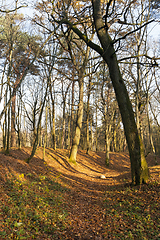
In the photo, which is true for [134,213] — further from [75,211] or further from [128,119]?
[128,119]

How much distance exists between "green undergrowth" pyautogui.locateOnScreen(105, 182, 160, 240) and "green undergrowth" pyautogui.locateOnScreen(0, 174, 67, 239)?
4.45ft

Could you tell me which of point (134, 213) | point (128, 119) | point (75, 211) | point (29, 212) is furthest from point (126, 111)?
point (29, 212)

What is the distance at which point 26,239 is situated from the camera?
3311mm

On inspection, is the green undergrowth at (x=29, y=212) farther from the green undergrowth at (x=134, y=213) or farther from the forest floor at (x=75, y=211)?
the green undergrowth at (x=134, y=213)

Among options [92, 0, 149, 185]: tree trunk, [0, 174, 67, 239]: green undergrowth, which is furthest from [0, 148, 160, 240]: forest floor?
[92, 0, 149, 185]: tree trunk

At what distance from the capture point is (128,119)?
624cm

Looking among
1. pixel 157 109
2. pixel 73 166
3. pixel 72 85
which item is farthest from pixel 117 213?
pixel 157 109

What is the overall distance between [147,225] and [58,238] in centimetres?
209

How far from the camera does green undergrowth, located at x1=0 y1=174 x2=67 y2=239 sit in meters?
3.50

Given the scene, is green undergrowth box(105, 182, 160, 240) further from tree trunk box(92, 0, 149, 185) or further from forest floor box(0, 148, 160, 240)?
tree trunk box(92, 0, 149, 185)

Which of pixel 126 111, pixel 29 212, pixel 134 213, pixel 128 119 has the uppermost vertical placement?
pixel 126 111

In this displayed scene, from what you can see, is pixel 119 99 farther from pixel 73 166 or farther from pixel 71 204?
pixel 73 166

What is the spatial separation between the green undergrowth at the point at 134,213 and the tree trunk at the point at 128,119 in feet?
1.79

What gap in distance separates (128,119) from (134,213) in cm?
312
